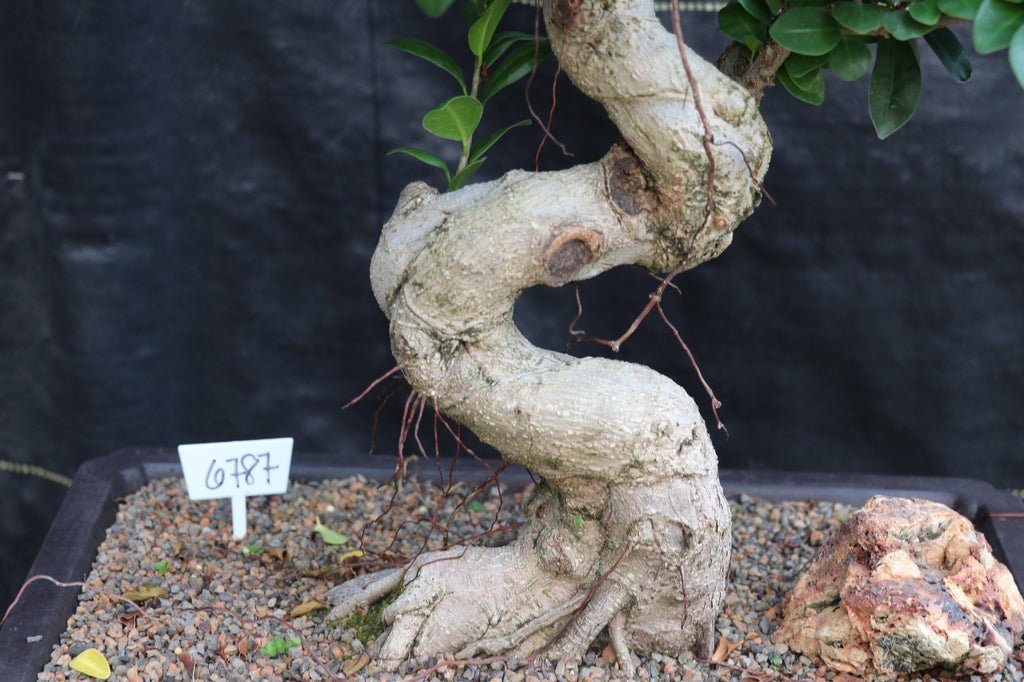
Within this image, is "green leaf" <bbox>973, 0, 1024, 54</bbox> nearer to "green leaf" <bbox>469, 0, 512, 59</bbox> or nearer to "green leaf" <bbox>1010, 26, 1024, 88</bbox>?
"green leaf" <bbox>1010, 26, 1024, 88</bbox>

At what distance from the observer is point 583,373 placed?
138cm

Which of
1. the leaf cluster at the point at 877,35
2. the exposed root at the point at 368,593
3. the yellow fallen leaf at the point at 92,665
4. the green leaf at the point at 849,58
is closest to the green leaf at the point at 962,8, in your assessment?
the leaf cluster at the point at 877,35

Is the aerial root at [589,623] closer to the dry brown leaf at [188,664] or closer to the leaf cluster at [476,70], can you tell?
the dry brown leaf at [188,664]

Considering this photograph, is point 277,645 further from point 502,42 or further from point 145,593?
point 502,42

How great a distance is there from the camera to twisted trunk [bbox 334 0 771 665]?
4.12 feet

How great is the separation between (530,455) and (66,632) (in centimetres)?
62

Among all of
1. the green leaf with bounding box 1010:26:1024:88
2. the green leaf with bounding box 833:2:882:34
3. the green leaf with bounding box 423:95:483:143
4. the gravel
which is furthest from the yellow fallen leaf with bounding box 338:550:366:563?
the green leaf with bounding box 1010:26:1024:88

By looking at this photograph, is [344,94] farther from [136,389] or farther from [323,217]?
[136,389]

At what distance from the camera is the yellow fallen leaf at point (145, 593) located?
5.08ft

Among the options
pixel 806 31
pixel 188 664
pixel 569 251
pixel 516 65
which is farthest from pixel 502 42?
pixel 188 664

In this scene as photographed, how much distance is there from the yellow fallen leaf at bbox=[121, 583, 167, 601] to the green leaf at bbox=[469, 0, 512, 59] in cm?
81

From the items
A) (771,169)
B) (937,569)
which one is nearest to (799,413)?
(771,169)

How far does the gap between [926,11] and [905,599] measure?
0.66 m

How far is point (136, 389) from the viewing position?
2219mm
